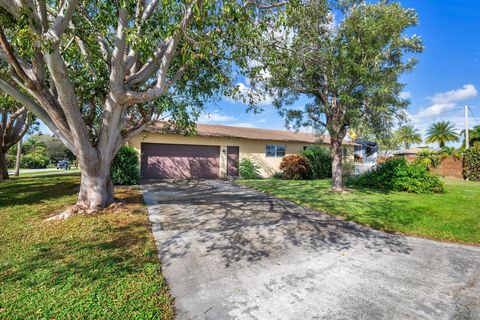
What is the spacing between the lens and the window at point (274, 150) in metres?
18.3

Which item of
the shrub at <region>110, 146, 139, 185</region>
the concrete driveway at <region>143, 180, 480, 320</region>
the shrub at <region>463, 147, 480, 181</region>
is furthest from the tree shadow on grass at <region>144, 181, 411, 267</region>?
the shrub at <region>463, 147, 480, 181</region>

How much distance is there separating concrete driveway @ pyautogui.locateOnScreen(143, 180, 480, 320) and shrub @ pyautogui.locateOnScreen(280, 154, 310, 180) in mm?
10324

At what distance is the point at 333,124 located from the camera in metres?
10.6

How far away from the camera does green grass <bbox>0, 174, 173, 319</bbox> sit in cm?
259

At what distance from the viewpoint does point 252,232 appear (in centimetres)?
524

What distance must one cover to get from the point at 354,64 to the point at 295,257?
7.40 meters

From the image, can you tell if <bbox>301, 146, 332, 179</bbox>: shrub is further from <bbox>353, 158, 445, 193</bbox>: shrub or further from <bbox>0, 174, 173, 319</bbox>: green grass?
<bbox>0, 174, 173, 319</bbox>: green grass

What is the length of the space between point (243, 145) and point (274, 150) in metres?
2.79

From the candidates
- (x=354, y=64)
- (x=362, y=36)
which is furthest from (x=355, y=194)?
(x=362, y=36)

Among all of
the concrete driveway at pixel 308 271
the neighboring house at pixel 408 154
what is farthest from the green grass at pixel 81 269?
the neighboring house at pixel 408 154

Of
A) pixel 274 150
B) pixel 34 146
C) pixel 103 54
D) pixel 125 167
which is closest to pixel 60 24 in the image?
pixel 103 54

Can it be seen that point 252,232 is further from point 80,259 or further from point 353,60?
point 353,60

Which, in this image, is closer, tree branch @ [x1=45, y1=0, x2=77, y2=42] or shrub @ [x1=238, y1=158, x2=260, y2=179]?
tree branch @ [x1=45, y1=0, x2=77, y2=42]

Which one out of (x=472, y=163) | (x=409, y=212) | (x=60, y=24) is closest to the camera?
(x=60, y=24)
